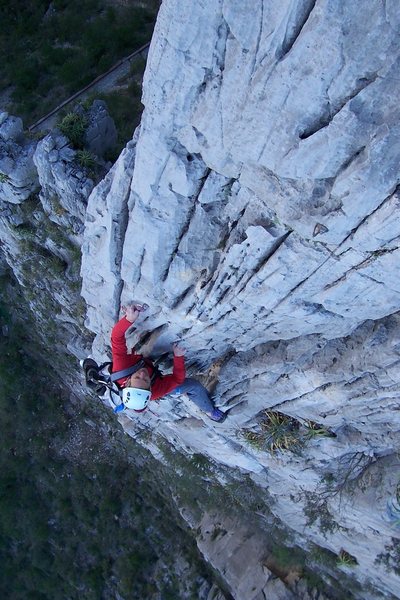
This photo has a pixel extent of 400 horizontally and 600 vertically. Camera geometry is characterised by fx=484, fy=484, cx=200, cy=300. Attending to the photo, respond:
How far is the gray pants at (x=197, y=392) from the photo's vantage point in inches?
347

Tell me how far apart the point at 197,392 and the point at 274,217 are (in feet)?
15.4

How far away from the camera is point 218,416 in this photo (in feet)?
32.3

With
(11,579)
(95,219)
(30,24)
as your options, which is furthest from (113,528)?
(30,24)

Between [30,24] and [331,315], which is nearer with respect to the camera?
[331,315]

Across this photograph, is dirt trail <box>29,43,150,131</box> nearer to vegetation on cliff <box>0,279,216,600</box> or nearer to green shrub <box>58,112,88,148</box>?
green shrub <box>58,112,88,148</box>

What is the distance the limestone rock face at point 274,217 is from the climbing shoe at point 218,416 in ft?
0.62

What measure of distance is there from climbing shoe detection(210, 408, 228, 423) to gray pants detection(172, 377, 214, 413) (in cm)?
14

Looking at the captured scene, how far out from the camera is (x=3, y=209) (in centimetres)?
1084

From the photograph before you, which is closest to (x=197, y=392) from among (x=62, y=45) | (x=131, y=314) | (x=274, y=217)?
(x=131, y=314)

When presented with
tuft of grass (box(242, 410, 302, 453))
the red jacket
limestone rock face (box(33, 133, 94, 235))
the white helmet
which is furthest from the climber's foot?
limestone rock face (box(33, 133, 94, 235))

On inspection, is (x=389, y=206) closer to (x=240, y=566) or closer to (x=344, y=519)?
(x=344, y=519)

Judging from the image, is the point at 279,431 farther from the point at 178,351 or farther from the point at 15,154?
the point at 15,154

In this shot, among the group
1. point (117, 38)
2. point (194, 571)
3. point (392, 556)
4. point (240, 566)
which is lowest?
point (194, 571)

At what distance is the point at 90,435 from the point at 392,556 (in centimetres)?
1058
